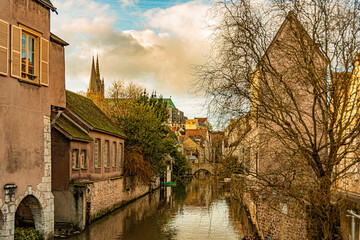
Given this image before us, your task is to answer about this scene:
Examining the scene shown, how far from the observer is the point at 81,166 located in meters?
21.5

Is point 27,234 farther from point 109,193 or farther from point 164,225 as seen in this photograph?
point 109,193

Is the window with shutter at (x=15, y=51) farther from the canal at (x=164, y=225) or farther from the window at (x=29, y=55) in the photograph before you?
the canal at (x=164, y=225)

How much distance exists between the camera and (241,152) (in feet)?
34.3

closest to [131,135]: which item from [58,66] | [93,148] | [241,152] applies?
[93,148]

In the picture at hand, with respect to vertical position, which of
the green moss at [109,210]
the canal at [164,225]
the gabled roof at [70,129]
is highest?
the gabled roof at [70,129]

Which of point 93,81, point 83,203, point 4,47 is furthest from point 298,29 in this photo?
point 93,81

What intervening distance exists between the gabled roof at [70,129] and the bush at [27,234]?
5.42 m

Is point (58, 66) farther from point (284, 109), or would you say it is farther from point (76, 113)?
point (284, 109)

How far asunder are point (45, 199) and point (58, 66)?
5.75 m

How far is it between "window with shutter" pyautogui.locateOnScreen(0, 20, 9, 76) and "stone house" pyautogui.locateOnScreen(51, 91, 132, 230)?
5.05 metres

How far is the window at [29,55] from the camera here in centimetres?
1361

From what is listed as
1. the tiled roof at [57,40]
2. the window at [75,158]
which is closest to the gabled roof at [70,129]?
the window at [75,158]

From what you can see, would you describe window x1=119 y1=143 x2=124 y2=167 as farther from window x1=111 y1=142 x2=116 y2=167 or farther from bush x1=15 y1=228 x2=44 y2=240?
bush x1=15 y1=228 x2=44 y2=240

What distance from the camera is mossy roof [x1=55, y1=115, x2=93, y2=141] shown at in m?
19.4
